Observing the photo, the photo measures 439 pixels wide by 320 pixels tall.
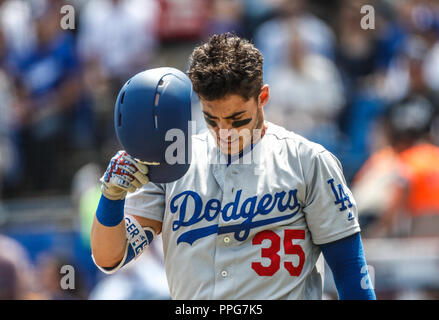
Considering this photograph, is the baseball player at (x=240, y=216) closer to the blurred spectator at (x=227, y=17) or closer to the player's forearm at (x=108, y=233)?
the player's forearm at (x=108, y=233)

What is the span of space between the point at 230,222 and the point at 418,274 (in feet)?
9.97

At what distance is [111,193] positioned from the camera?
2.78 metres

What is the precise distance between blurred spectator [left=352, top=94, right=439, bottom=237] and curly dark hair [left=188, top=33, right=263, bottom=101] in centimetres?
325

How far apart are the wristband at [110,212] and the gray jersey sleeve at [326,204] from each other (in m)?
0.72

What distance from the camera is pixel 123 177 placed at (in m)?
2.72

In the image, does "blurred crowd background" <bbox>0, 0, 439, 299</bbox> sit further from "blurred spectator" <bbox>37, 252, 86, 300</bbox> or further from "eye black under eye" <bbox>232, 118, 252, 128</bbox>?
"eye black under eye" <bbox>232, 118, 252, 128</bbox>

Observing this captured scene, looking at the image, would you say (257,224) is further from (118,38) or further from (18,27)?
(18,27)

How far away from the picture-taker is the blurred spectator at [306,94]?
7.04 meters

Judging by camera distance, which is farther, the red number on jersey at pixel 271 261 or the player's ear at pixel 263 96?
the player's ear at pixel 263 96

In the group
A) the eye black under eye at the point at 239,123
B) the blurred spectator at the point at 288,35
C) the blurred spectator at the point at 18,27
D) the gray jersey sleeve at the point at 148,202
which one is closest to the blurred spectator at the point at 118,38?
the blurred spectator at the point at 18,27

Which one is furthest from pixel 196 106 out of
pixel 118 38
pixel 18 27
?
pixel 18 27

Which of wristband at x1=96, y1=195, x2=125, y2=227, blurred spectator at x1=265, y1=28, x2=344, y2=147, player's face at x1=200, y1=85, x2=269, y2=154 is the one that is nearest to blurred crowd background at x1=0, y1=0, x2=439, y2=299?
blurred spectator at x1=265, y1=28, x2=344, y2=147
